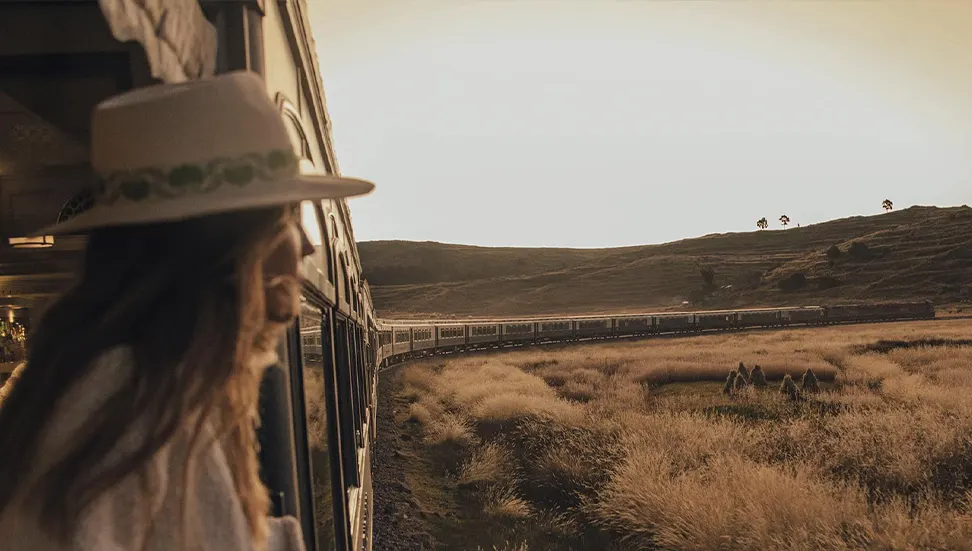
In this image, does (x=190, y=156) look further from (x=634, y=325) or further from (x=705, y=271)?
(x=705, y=271)

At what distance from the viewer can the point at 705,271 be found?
8625 cm

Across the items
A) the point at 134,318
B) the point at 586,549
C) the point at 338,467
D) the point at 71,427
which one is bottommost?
the point at 586,549

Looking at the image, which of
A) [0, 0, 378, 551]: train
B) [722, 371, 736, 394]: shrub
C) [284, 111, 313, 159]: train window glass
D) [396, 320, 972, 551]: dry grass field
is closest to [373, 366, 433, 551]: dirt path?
[396, 320, 972, 551]: dry grass field

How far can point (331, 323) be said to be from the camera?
3.22 metres

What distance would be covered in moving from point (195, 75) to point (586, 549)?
669cm

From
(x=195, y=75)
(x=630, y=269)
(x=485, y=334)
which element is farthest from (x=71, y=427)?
(x=630, y=269)

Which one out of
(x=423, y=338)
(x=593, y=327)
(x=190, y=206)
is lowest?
(x=593, y=327)

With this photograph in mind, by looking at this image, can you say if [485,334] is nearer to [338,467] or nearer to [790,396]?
[790,396]

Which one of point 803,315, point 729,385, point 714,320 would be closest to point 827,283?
point 803,315

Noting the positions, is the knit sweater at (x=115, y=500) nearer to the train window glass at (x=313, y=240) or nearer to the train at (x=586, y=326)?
the train window glass at (x=313, y=240)

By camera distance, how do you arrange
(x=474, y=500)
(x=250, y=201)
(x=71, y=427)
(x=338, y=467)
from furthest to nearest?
(x=474, y=500) → (x=338, y=467) → (x=250, y=201) → (x=71, y=427)

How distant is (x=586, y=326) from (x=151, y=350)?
39403 millimetres

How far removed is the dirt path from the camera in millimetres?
7500

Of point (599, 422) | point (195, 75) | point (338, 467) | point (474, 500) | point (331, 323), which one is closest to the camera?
point (195, 75)
